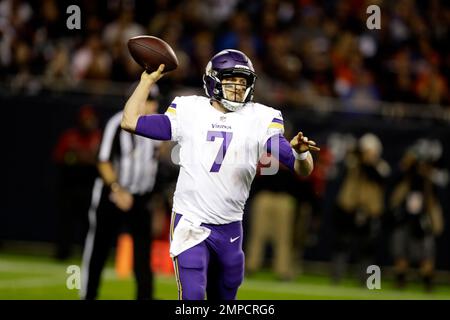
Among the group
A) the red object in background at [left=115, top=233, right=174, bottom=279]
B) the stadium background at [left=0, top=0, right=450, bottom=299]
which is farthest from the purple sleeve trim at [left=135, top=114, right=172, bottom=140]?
the stadium background at [left=0, top=0, right=450, bottom=299]

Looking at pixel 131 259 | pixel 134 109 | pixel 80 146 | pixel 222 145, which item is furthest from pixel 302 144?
pixel 80 146

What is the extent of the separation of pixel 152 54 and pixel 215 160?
2.50 ft

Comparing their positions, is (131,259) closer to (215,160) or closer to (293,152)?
(215,160)

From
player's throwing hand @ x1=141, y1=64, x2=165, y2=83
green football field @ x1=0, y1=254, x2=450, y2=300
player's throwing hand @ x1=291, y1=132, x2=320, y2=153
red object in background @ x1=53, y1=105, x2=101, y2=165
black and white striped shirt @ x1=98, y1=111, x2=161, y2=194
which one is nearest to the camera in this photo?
player's throwing hand @ x1=291, y1=132, x2=320, y2=153

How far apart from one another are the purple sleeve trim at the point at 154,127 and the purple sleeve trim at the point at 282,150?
60 cm

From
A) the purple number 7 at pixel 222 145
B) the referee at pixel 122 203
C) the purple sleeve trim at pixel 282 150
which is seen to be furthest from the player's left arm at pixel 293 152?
the referee at pixel 122 203

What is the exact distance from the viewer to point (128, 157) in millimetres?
9211

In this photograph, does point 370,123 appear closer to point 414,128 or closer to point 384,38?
point 414,128

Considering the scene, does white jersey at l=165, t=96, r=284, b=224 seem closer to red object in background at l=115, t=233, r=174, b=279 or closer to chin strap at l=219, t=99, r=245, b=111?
chin strap at l=219, t=99, r=245, b=111

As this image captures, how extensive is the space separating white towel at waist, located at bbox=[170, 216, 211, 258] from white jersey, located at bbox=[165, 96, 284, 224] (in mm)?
46

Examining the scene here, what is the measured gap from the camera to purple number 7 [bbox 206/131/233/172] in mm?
6375
